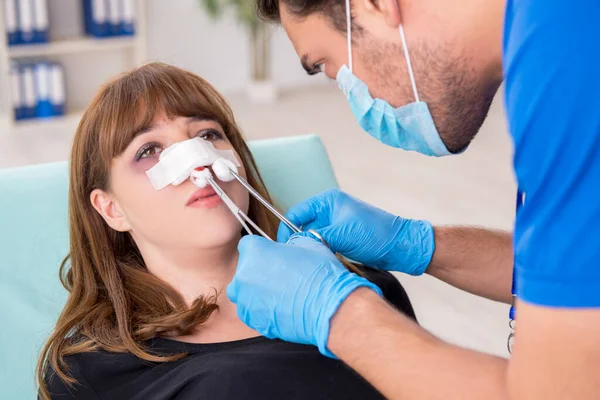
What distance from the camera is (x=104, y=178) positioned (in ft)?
5.37

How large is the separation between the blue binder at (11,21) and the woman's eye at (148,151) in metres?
3.21

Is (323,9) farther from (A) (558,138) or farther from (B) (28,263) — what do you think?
(B) (28,263)

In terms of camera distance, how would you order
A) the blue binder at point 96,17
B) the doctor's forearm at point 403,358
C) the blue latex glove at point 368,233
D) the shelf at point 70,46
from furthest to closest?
the blue binder at point 96,17
the shelf at point 70,46
the blue latex glove at point 368,233
the doctor's forearm at point 403,358

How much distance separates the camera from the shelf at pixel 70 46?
177 inches

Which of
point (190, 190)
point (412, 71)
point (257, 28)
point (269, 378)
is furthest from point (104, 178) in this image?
point (257, 28)

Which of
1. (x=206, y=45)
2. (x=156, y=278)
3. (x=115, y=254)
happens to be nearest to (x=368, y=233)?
(x=156, y=278)

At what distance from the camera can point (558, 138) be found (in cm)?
88

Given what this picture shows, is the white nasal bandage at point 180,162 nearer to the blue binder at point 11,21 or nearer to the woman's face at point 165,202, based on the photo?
the woman's face at point 165,202

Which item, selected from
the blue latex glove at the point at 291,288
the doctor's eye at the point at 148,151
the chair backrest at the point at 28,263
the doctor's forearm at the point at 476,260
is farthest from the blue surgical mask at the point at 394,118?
the chair backrest at the point at 28,263

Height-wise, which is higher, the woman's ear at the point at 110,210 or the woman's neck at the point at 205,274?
the woman's ear at the point at 110,210

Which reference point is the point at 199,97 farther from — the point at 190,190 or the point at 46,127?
the point at 46,127

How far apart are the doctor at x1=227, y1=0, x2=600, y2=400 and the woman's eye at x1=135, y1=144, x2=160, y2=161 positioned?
0.32 m

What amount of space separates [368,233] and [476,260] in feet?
0.79

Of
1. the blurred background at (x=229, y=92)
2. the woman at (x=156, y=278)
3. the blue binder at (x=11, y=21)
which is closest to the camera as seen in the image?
the woman at (x=156, y=278)
